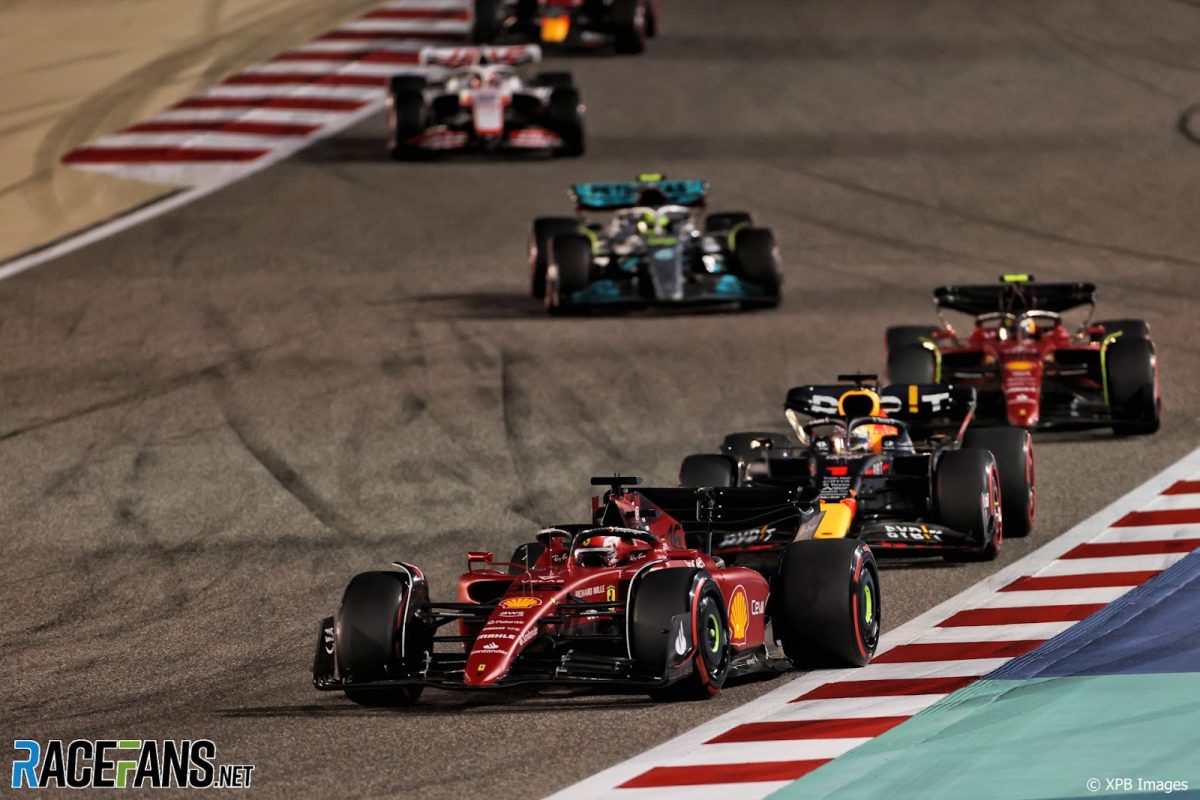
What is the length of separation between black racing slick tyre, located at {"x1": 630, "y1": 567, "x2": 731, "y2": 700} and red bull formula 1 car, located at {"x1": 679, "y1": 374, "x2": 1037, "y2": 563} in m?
2.18

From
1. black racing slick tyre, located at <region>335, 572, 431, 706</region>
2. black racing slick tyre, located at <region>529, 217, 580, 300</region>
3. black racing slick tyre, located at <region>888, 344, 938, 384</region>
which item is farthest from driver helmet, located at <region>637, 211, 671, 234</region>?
black racing slick tyre, located at <region>335, 572, 431, 706</region>

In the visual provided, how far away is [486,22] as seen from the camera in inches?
1363

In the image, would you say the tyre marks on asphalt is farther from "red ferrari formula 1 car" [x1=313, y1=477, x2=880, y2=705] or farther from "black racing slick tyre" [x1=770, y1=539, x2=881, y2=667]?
"red ferrari formula 1 car" [x1=313, y1=477, x2=880, y2=705]

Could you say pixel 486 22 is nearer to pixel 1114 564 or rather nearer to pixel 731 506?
pixel 1114 564

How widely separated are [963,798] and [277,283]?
18.1 m

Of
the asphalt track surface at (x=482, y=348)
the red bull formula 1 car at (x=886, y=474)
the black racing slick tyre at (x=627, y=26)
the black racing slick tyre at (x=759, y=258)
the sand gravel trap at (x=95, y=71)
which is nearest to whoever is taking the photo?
the asphalt track surface at (x=482, y=348)

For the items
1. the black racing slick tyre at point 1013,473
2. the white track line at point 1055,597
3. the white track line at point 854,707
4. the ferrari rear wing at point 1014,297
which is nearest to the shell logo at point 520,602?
the white track line at point 854,707

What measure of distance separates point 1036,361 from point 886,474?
14.1 feet

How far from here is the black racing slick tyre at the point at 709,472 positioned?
15445 millimetres

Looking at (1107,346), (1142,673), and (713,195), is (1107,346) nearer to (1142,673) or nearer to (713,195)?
(1142,673)

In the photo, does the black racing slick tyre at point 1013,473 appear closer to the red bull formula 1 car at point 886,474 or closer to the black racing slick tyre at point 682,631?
the red bull formula 1 car at point 886,474

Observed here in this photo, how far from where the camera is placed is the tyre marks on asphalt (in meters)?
9.80

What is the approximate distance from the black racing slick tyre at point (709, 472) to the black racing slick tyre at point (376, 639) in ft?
13.5

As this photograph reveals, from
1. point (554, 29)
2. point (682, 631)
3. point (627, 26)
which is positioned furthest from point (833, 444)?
point (554, 29)
